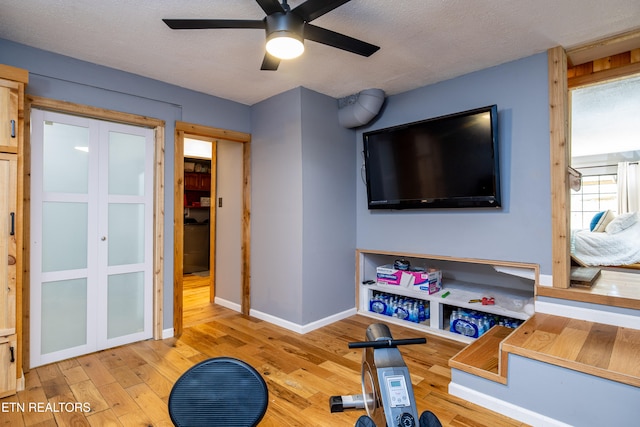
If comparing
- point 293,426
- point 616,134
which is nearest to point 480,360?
point 293,426

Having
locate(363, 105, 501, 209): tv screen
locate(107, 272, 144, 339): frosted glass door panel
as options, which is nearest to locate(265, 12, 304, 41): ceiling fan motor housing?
locate(363, 105, 501, 209): tv screen

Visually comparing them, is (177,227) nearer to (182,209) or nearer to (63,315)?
(182,209)

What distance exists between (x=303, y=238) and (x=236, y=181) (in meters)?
1.37

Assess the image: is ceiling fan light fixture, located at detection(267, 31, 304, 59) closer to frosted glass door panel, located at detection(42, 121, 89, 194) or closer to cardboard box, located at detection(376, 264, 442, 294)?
frosted glass door panel, located at detection(42, 121, 89, 194)

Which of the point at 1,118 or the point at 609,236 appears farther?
the point at 609,236

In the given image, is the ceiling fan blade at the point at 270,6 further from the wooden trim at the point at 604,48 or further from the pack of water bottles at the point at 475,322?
the pack of water bottles at the point at 475,322

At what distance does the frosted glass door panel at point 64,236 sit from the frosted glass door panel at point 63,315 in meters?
0.15

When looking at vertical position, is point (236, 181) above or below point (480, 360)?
above

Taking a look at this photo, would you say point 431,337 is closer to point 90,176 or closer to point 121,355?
point 121,355

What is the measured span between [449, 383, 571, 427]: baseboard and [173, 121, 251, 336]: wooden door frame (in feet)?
8.10

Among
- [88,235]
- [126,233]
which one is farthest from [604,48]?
[88,235]

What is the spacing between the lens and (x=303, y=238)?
11.1 ft

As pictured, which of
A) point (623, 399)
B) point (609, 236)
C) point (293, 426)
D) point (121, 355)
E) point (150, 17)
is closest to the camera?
point (623, 399)

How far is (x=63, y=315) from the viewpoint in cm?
276
